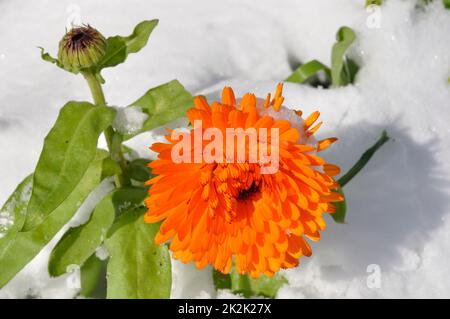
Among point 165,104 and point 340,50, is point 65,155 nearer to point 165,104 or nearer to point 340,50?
point 165,104

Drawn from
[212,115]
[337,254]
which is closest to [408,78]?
[337,254]

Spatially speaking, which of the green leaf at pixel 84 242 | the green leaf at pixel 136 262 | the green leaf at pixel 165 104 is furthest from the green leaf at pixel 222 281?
the green leaf at pixel 165 104

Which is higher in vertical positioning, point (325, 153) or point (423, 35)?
point (423, 35)

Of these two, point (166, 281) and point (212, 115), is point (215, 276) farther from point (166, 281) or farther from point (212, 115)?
point (212, 115)


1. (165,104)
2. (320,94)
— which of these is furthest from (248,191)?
(320,94)

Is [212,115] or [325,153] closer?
[212,115]

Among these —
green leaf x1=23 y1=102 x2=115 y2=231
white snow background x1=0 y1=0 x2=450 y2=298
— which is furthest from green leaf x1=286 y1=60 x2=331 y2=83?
green leaf x1=23 y1=102 x2=115 y2=231
